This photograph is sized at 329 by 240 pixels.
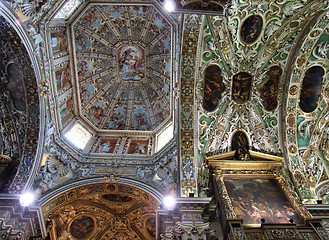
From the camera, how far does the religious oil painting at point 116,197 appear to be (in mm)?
12387

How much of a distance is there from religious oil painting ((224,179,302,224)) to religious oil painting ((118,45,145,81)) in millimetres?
9860

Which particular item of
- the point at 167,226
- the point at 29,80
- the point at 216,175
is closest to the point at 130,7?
the point at 29,80

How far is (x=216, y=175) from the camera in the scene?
10.6 meters

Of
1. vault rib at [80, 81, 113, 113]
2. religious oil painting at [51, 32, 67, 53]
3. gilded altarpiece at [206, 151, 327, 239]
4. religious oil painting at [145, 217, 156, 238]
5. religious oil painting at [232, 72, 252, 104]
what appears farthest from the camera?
vault rib at [80, 81, 113, 113]

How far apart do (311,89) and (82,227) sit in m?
12.4

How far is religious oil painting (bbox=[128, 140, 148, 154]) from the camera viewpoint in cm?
1416

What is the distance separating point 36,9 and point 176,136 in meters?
7.64

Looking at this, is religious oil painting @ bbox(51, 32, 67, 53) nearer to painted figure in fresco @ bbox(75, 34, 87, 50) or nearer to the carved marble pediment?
painted figure in fresco @ bbox(75, 34, 87, 50)

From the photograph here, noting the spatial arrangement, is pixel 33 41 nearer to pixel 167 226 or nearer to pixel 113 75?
pixel 113 75

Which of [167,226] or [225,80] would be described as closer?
[167,226]

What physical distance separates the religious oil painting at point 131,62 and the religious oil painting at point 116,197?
814cm

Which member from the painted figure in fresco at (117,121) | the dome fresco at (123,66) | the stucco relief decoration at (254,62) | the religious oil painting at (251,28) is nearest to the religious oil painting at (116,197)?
the stucco relief decoration at (254,62)

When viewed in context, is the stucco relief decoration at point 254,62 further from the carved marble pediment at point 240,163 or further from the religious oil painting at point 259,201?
the religious oil painting at point 259,201

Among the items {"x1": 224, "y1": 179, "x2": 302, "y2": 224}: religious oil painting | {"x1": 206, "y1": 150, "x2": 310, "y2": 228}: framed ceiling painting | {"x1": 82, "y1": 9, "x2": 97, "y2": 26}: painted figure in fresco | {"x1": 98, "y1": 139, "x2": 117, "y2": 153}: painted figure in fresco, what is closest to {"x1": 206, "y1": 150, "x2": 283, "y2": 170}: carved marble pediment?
{"x1": 206, "y1": 150, "x2": 310, "y2": 228}: framed ceiling painting
